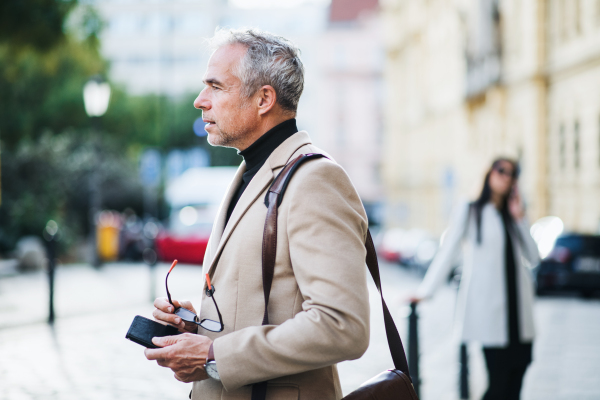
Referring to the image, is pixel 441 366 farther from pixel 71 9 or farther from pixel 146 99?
pixel 146 99

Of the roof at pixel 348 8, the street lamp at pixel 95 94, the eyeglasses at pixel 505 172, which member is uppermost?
the roof at pixel 348 8

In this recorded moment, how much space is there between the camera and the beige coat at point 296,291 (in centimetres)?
200

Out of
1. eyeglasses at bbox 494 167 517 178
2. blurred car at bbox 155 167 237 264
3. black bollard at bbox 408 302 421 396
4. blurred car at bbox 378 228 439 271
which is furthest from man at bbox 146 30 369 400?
blurred car at bbox 378 228 439 271

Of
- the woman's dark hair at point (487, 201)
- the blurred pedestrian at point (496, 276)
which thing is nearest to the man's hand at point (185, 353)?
the blurred pedestrian at point (496, 276)

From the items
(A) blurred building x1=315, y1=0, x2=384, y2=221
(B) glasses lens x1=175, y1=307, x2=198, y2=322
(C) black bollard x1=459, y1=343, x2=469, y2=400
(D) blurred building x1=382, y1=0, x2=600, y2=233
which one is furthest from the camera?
(A) blurred building x1=315, y1=0, x2=384, y2=221

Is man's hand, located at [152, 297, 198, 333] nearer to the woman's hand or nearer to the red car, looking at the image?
the woman's hand

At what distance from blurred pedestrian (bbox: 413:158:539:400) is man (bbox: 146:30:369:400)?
2.78m

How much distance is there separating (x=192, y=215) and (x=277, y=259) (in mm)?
23234

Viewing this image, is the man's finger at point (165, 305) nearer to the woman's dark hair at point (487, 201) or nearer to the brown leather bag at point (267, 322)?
the brown leather bag at point (267, 322)

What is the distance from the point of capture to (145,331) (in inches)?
87.7

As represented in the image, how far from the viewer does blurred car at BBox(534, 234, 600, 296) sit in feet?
54.6

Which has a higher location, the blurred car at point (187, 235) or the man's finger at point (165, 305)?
the man's finger at point (165, 305)

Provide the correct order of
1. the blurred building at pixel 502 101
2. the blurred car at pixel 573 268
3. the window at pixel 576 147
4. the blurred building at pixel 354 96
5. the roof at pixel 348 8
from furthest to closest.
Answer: the roof at pixel 348 8, the blurred building at pixel 354 96, the window at pixel 576 147, the blurred building at pixel 502 101, the blurred car at pixel 573 268

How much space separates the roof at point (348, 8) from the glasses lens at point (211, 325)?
76.5 metres
